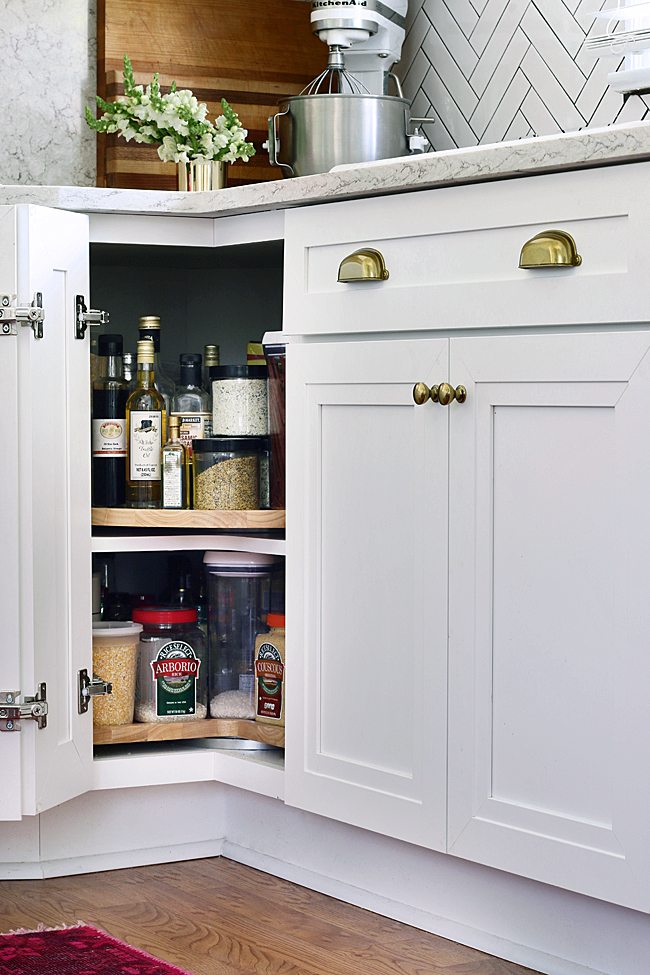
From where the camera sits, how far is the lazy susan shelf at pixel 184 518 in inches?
68.0

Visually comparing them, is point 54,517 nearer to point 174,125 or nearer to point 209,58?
point 174,125

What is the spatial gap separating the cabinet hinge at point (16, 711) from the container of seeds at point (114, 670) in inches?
6.8

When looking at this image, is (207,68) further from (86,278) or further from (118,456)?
(118,456)

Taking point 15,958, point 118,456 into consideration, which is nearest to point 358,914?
point 15,958

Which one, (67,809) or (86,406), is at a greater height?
(86,406)

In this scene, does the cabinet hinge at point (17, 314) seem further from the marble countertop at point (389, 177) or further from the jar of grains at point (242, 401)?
the jar of grains at point (242, 401)

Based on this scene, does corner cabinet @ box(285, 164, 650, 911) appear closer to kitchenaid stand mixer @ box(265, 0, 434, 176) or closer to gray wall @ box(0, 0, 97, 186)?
kitchenaid stand mixer @ box(265, 0, 434, 176)

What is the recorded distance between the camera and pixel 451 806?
4.69ft

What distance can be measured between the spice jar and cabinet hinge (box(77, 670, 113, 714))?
246 millimetres

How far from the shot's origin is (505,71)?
6.42 ft

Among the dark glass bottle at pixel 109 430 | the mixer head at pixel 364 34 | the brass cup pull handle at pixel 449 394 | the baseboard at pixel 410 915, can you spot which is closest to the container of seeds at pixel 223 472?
the dark glass bottle at pixel 109 430

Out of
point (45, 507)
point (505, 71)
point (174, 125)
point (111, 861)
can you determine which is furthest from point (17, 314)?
point (505, 71)

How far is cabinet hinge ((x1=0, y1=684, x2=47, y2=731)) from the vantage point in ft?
5.11

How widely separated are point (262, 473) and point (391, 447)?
1.18ft
